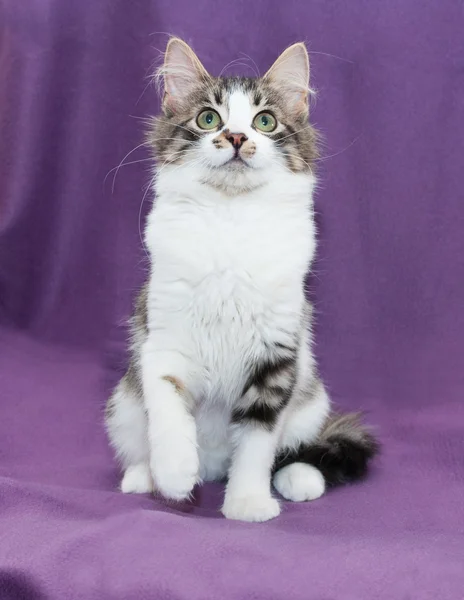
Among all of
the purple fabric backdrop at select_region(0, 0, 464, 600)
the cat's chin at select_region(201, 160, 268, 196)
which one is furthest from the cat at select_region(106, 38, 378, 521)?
the purple fabric backdrop at select_region(0, 0, 464, 600)

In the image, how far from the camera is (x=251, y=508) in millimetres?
1578

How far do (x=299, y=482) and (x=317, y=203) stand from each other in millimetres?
997

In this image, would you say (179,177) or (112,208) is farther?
(112,208)

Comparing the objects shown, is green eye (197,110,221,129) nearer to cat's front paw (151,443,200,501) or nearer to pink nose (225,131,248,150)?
pink nose (225,131,248,150)

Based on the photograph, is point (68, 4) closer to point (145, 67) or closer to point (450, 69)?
point (145, 67)

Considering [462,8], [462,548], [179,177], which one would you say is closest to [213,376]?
[179,177]

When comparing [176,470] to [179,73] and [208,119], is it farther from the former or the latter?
[179,73]

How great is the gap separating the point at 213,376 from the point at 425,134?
3.85ft

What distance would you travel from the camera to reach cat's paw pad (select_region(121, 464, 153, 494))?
180cm

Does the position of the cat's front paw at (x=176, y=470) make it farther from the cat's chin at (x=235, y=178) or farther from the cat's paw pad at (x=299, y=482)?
the cat's chin at (x=235, y=178)

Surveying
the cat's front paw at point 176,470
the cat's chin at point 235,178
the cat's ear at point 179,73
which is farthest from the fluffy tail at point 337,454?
the cat's ear at point 179,73

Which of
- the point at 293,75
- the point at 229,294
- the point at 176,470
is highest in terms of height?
the point at 293,75

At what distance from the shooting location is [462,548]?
1427 mm

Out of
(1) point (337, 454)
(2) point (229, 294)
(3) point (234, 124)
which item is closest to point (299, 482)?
(1) point (337, 454)
